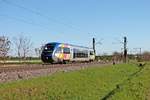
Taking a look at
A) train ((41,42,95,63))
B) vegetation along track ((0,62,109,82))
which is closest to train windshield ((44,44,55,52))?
train ((41,42,95,63))

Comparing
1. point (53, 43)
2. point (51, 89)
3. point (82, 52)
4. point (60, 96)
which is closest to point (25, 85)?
point (51, 89)

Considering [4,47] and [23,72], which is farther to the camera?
[4,47]

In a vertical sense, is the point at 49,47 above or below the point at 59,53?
above

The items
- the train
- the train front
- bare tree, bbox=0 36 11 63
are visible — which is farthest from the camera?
→ bare tree, bbox=0 36 11 63

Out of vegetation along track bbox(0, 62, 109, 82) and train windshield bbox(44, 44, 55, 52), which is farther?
train windshield bbox(44, 44, 55, 52)

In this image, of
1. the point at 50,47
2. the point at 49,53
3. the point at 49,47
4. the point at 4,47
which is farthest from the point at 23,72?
the point at 4,47

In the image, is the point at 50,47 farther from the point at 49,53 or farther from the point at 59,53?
the point at 59,53

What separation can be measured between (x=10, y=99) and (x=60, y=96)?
2.56 metres

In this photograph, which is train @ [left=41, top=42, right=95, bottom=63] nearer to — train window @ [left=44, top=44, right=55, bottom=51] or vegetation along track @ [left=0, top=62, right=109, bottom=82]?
train window @ [left=44, top=44, right=55, bottom=51]

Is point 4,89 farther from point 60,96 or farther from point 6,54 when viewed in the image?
point 6,54

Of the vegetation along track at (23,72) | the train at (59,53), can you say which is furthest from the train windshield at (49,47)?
the vegetation along track at (23,72)

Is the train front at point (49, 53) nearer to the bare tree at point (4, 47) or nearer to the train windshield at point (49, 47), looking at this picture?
the train windshield at point (49, 47)

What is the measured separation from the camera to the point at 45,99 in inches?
627

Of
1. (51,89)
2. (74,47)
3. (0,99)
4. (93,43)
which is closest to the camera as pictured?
(0,99)
